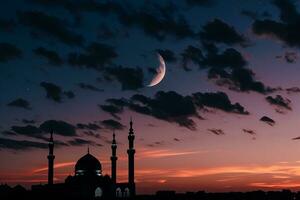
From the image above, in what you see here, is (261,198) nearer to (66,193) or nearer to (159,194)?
(159,194)

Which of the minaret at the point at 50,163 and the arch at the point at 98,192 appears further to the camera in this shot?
the arch at the point at 98,192

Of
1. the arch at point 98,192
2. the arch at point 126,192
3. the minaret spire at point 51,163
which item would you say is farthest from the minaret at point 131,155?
the minaret spire at point 51,163

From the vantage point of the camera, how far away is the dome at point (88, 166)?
11681 cm

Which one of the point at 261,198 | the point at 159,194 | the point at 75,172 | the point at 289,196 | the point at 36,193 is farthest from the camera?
the point at 289,196

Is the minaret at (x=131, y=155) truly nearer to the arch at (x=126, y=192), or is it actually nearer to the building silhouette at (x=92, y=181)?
the building silhouette at (x=92, y=181)

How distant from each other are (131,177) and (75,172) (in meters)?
13.5

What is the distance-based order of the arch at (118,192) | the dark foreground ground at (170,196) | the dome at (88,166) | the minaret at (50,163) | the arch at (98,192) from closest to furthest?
the dark foreground ground at (170,196) → the minaret at (50,163) → the arch at (98,192) → the dome at (88,166) → the arch at (118,192)

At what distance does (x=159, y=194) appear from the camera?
128m

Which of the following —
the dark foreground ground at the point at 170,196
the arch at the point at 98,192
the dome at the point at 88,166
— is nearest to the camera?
the dark foreground ground at the point at 170,196

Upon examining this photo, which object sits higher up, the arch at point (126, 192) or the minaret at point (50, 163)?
the minaret at point (50, 163)

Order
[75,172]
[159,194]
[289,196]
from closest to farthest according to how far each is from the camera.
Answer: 1. [75,172]
2. [159,194]
3. [289,196]

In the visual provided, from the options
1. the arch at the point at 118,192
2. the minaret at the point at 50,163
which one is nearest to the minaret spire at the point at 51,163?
the minaret at the point at 50,163

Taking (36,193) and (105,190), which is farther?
(105,190)

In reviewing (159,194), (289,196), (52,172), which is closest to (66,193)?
(52,172)
